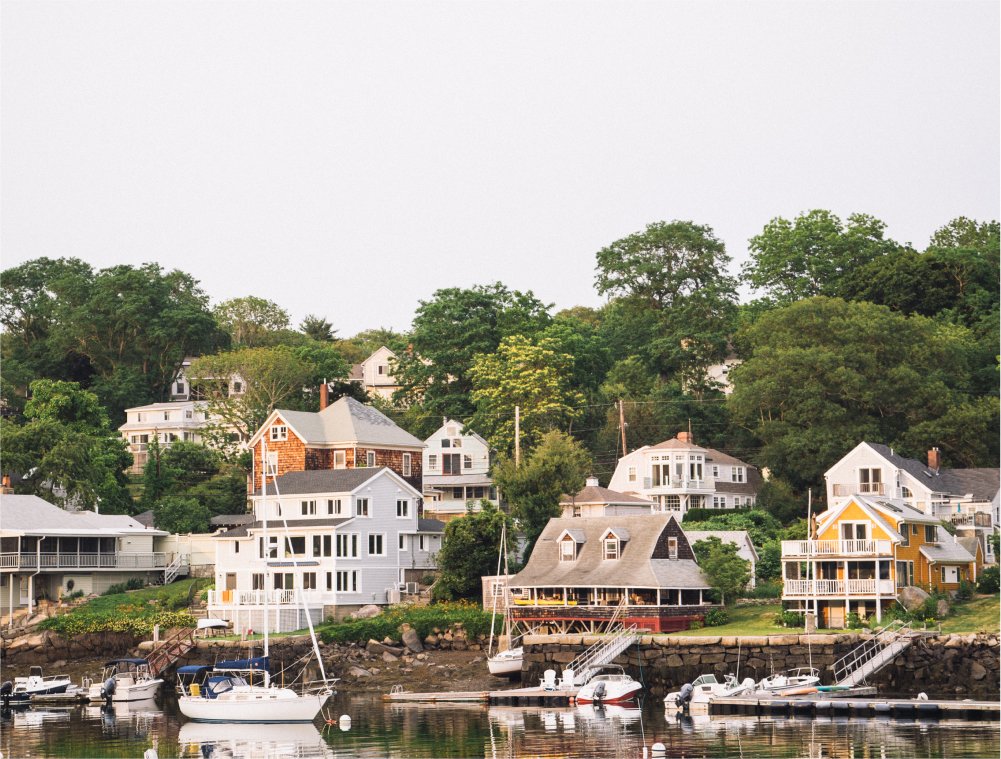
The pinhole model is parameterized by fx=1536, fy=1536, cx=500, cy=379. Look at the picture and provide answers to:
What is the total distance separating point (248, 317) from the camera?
148500mm

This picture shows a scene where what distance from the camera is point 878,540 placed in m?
69.5

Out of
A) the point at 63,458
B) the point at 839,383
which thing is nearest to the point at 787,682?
the point at 839,383

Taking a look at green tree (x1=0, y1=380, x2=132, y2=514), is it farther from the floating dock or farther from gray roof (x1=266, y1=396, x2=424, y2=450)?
the floating dock

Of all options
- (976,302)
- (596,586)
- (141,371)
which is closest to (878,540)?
(596,586)

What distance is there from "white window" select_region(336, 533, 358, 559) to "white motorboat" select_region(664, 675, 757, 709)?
2383 cm

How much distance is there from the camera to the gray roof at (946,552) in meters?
72.0

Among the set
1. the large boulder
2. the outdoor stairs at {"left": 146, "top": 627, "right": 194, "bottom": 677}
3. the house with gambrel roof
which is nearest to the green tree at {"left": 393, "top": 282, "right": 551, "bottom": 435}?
the house with gambrel roof

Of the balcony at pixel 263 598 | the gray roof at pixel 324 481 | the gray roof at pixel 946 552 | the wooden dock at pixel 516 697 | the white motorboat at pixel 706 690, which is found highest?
the gray roof at pixel 324 481

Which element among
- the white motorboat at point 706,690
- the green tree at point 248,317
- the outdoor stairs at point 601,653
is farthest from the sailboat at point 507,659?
the green tree at point 248,317

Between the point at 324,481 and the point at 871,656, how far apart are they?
32076 millimetres

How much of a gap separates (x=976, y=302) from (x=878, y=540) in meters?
44.1

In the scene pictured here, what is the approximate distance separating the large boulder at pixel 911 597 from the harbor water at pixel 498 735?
12.8 meters

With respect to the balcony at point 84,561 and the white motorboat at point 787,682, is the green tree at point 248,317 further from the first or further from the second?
the white motorboat at point 787,682

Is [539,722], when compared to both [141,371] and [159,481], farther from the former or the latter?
[141,371]
